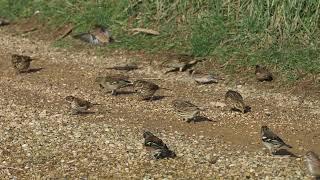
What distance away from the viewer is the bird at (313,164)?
9253 millimetres

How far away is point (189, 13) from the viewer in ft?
52.5

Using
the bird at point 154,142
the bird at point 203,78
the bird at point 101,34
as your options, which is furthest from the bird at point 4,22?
the bird at point 154,142

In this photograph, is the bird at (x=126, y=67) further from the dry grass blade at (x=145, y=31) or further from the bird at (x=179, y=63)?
the dry grass blade at (x=145, y=31)

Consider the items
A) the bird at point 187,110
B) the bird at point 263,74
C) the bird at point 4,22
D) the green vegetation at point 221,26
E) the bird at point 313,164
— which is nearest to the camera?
the bird at point 313,164

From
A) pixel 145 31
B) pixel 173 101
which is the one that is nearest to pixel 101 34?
pixel 145 31

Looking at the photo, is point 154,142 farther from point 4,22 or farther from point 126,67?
point 4,22

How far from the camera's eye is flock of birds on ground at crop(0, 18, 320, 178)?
998 cm

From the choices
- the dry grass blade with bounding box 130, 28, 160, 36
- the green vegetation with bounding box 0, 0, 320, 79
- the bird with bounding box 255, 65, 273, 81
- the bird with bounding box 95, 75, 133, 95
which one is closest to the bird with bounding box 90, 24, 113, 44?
the green vegetation with bounding box 0, 0, 320, 79

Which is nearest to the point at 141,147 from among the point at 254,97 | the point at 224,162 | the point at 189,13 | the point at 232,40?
the point at 224,162

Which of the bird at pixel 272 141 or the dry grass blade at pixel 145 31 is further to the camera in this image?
the dry grass blade at pixel 145 31

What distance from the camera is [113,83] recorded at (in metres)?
12.9

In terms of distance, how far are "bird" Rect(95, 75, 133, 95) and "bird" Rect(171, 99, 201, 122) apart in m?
1.57

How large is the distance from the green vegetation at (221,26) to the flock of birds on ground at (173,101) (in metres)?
0.61

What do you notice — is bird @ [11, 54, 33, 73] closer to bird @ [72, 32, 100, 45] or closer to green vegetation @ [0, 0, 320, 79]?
bird @ [72, 32, 100, 45]
